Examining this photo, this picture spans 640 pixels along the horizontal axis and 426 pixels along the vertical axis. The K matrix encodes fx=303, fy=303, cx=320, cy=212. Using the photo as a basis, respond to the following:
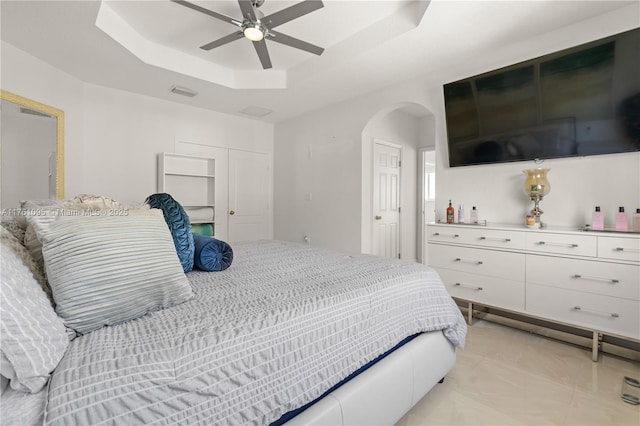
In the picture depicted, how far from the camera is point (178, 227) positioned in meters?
1.52

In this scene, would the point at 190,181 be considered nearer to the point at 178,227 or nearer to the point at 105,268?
the point at 178,227

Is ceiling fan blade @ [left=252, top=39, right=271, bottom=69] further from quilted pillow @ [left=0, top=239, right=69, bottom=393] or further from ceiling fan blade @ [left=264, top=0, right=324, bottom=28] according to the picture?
quilted pillow @ [left=0, top=239, right=69, bottom=393]

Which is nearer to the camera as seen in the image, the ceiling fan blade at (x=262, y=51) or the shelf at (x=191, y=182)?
the ceiling fan blade at (x=262, y=51)

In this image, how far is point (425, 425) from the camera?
4.98ft

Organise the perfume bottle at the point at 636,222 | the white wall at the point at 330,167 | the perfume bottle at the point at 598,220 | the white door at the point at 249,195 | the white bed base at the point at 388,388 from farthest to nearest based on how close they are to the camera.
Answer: the white door at the point at 249,195
the white wall at the point at 330,167
the perfume bottle at the point at 598,220
the perfume bottle at the point at 636,222
the white bed base at the point at 388,388

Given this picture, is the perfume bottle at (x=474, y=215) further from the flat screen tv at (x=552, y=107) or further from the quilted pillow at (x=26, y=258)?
the quilted pillow at (x=26, y=258)

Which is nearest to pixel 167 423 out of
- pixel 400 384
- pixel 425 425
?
pixel 400 384

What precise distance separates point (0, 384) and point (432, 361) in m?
1.64

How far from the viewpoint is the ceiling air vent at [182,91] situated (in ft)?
12.2

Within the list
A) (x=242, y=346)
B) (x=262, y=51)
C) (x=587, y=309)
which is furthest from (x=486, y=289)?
(x=262, y=51)

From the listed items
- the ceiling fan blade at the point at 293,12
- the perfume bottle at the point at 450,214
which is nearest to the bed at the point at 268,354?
the perfume bottle at the point at 450,214

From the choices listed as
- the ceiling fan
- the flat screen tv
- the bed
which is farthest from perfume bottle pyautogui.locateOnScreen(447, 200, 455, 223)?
the ceiling fan

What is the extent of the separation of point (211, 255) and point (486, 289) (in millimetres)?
2273

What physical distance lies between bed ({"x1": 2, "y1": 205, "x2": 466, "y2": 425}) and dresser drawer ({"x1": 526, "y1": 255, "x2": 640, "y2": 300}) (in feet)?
3.32
